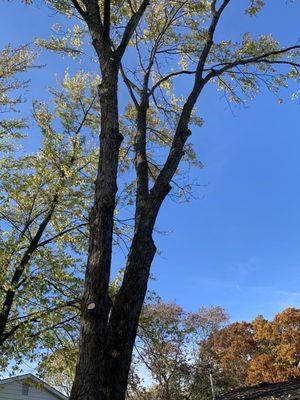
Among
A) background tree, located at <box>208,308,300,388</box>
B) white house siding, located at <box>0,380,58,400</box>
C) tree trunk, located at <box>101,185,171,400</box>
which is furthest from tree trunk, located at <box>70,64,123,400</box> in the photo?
background tree, located at <box>208,308,300,388</box>

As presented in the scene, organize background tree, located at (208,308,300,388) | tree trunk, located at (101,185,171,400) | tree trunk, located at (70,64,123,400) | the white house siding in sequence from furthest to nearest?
background tree, located at (208,308,300,388) < the white house siding < tree trunk, located at (101,185,171,400) < tree trunk, located at (70,64,123,400)

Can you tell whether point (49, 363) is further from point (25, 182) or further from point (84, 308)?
point (84, 308)

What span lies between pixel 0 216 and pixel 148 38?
6.00 meters

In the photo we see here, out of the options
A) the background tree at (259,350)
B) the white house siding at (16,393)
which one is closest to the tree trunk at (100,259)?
the white house siding at (16,393)

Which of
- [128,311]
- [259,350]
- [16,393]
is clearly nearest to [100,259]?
[128,311]

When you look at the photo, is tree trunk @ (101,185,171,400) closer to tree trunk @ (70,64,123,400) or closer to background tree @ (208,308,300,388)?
tree trunk @ (70,64,123,400)

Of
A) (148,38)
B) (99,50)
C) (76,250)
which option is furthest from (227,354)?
(99,50)

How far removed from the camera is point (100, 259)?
177 inches

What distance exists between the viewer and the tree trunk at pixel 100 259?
392 centimetres

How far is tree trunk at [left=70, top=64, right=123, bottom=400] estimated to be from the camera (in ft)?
12.9

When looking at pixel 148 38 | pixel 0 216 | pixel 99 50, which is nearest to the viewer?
pixel 99 50

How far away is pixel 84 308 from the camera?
4.29m

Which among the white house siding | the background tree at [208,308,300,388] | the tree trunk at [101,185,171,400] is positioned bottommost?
the tree trunk at [101,185,171,400]

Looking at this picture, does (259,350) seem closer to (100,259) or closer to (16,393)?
(16,393)
